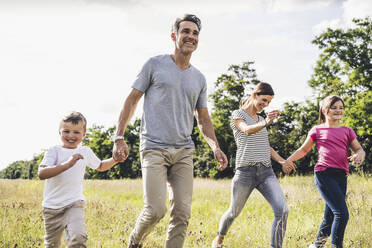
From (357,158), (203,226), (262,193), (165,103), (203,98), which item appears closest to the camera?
(165,103)

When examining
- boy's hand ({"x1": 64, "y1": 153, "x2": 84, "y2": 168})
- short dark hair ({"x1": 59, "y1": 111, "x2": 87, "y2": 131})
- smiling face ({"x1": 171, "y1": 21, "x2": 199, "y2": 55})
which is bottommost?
boy's hand ({"x1": 64, "y1": 153, "x2": 84, "y2": 168})

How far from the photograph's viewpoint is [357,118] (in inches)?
804

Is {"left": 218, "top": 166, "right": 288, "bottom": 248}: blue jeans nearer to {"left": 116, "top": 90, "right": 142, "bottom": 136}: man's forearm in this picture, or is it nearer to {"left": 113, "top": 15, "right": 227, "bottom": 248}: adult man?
{"left": 113, "top": 15, "right": 227, "bottom": 248}: adult man

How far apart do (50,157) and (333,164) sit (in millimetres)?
3119

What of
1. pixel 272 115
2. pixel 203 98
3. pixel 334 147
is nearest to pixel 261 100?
pixel 272 115

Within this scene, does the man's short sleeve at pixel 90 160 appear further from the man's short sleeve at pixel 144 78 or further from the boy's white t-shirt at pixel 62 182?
the man's short sleeve at pixel 144 78

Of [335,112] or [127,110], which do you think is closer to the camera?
[127,110]

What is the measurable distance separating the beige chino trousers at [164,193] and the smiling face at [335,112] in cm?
201

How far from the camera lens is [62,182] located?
305cm

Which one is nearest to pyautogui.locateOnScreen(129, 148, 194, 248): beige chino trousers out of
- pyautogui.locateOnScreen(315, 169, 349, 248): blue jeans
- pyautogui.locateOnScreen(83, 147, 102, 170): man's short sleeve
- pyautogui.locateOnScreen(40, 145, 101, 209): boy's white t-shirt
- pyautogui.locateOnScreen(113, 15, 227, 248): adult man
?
pyautogui.locateOnScreen(113, 15, 227, 248): adult man

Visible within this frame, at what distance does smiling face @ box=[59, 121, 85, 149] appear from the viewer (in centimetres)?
317

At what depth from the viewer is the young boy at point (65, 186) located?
2914 mm

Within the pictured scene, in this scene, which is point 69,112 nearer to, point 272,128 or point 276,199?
point 276,199

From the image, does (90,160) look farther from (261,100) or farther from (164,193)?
(261,100)
